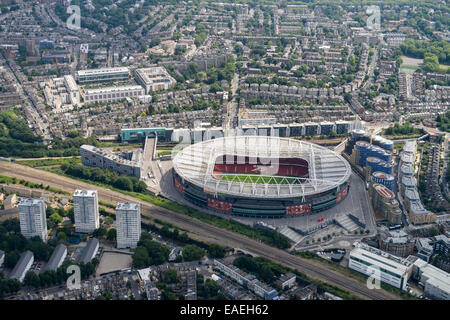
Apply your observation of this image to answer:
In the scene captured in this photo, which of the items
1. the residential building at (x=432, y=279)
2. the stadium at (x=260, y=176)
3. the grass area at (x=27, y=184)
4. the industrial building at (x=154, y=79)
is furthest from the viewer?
the industrial building at (x=154, y=79)

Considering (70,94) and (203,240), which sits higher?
(70,94)

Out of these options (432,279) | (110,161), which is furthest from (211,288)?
(110,161)

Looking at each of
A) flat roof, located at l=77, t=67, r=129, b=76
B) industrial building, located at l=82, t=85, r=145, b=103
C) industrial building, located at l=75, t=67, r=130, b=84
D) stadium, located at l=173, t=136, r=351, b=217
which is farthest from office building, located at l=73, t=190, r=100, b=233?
flat roof, located at l=77, t=67, r=129, b=76

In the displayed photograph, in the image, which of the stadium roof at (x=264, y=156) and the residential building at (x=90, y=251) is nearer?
the residential building at (x=90, y=251)

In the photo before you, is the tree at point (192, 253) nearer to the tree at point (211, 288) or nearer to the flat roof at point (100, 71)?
the tree at point (211, 288)

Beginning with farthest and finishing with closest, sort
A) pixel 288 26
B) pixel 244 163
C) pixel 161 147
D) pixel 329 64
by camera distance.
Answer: pixel 288 26, pixel 329 64, pixel 161 147, pixel 244 163

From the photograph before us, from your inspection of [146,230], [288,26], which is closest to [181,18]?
[288,26]

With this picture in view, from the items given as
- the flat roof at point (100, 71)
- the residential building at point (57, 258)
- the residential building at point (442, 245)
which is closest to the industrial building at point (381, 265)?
the residential building at point (442, 245)

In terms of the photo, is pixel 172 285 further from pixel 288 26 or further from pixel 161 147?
pixel 288 26
